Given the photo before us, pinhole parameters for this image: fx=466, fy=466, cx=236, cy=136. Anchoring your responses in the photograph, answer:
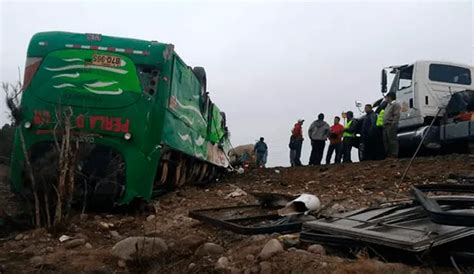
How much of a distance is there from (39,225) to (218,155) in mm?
6465

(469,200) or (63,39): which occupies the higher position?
(63,39)

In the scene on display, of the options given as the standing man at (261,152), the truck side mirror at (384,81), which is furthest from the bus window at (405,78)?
the standing man at (261,152)

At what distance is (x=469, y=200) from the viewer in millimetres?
3615

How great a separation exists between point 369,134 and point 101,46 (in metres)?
6.47

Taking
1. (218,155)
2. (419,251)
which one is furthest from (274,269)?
(218,155)

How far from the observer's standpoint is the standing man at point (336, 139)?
1193cm

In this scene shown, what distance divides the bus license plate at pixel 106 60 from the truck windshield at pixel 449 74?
6.99 metres

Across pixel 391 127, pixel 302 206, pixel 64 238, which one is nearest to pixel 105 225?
pixel 64 238

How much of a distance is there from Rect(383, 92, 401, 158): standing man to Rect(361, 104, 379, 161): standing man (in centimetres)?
45

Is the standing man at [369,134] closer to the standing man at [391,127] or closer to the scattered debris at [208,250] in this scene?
the standing man at [391,127]

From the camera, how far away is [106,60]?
19.5 ft

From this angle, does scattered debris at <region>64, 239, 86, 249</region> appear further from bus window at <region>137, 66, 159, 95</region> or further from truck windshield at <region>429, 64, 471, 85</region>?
truck windshield at <region>429, 64, 471, 85</region>

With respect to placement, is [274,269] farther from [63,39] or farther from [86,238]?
[63,39]

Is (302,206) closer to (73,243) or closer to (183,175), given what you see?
(73,243)
